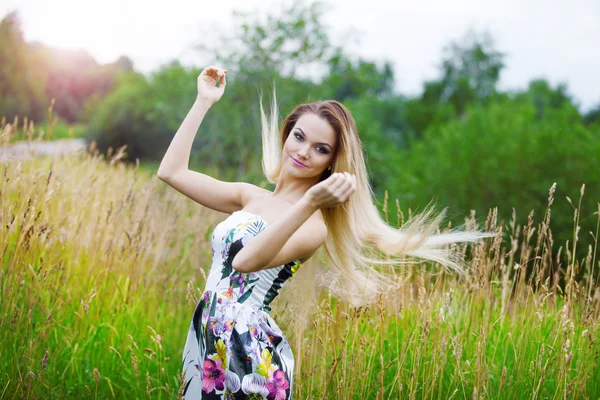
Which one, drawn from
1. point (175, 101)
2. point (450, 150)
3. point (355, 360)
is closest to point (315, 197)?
point (355, 360)

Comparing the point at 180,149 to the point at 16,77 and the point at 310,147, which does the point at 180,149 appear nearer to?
the point at 310,147

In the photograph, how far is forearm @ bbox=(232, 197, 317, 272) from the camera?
200cm

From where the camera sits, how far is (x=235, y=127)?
9.88m

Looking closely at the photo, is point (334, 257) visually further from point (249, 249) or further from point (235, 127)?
point (235, 127)

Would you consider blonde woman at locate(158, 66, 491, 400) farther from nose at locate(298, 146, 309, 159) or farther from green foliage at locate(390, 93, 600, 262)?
green foliage at locate(390, 93, 600, 262)

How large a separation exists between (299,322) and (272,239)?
1.08 meters

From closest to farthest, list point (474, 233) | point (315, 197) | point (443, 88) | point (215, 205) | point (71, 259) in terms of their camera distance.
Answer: point (315, 197) → point (215, 205) → point (474, 233) → point (71, 259) → point (443, 88)

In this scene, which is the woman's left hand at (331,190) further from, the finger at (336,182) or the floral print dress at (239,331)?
the floral print dress at (239,331)

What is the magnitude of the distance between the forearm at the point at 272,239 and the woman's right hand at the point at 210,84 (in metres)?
0.83

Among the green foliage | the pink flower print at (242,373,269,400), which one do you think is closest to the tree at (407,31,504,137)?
the green foliage

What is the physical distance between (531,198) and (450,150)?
1.79 m

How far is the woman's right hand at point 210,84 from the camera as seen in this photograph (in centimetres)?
263

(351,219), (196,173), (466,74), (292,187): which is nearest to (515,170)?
(351,219)

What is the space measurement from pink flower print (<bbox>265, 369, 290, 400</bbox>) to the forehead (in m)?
0.91
